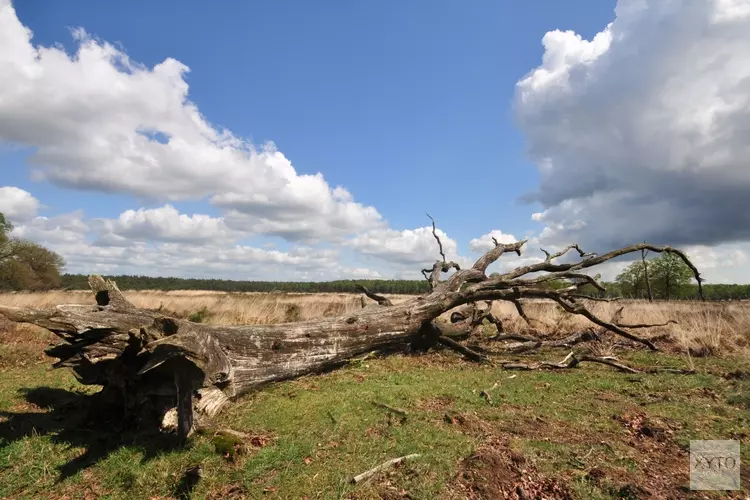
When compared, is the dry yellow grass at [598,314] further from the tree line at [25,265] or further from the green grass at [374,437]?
the tree line at [25,265]

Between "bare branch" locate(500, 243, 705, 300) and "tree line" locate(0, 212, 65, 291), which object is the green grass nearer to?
"bare branch" locate(500, 243, 705, 300)

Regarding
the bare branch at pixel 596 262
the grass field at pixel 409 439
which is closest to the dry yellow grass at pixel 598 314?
the bare branch at pixel 596 262

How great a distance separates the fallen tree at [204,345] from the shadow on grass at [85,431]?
7.2 inches

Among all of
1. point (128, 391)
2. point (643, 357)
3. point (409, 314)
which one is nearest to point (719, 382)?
point (643, 357)

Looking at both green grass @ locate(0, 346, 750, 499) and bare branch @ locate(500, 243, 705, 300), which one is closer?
green grass @ locate(0, 346, 750, 499)

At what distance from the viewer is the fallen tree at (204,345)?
4.59 metres

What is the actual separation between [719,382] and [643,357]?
2707 millimetres

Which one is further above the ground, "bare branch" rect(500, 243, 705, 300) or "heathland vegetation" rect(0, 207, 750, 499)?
"bare branch" rect(500, 243, 705, 300)

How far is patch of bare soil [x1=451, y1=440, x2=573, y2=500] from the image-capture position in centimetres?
346

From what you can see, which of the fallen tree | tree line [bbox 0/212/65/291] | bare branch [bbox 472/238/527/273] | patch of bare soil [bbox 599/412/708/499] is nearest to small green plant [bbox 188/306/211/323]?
the fallen tree

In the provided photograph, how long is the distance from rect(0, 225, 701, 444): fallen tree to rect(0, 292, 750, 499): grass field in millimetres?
355

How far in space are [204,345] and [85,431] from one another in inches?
71.1

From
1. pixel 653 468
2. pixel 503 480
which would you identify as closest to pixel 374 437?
pixel 503 480

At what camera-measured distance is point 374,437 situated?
4.58 m
